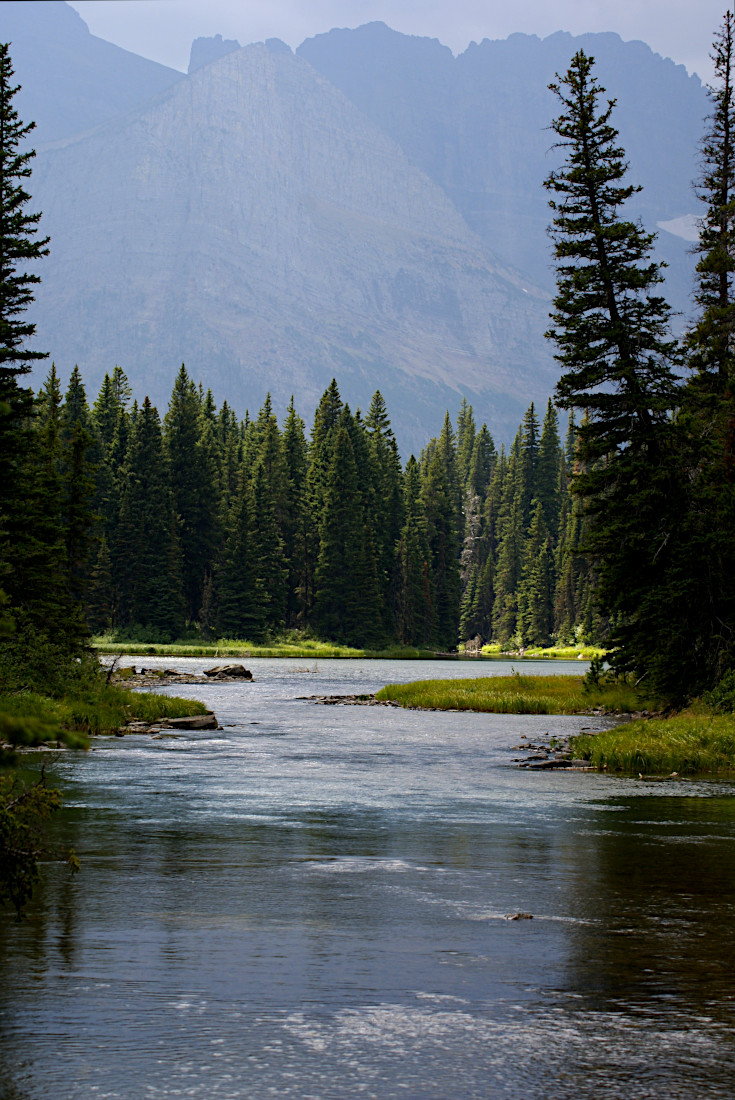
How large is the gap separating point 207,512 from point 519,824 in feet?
336

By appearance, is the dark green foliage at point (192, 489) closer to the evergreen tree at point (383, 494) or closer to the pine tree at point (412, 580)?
the evergreen tree at point (383, 494)

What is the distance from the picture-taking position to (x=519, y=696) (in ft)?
153

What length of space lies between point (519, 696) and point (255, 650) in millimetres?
61706

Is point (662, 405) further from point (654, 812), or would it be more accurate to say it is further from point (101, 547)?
point (101, 547)

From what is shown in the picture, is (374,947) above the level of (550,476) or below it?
below

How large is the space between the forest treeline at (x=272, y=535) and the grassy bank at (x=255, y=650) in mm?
2506

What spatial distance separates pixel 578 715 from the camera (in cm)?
4378

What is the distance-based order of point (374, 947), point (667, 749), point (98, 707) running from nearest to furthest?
point (374, 947) → point (667, 749) → point (98, 707)

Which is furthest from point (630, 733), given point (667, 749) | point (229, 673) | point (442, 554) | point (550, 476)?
point (550, 476)

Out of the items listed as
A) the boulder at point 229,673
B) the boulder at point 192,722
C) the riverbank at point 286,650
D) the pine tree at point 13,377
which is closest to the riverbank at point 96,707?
the boulder at point 192,722

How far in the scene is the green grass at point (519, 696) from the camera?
4450cm

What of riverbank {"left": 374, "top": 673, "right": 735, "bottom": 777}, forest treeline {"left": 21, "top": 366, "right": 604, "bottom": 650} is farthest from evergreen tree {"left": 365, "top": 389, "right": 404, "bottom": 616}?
riverbank {"left": 374, "top": 673, "right": 735, "bottom": 777}

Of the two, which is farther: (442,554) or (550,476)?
(550,476)

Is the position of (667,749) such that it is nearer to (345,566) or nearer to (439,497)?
(345,566)
